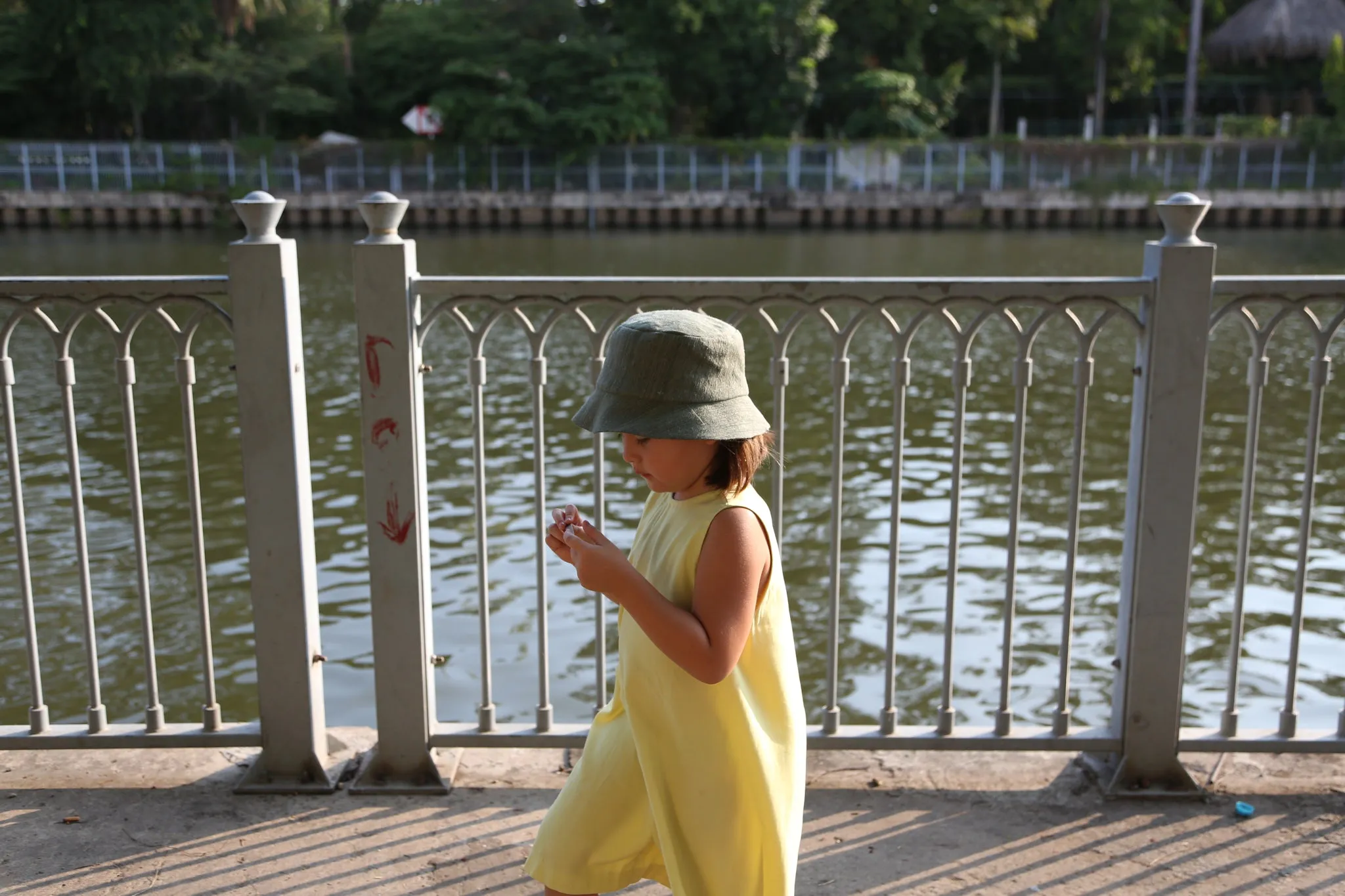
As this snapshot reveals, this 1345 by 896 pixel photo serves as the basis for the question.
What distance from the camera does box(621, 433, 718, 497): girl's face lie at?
1.97 m

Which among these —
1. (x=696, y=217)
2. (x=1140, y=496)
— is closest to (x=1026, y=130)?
(x=696, y=217)

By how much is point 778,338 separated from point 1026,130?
174 feet

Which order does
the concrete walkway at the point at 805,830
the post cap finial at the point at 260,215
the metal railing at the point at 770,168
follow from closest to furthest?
the concrete walkway at the point at 805,830 < the post cap finial at the point at 260,215 < the metal railing at the point at 770,168

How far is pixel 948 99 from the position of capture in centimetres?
4841

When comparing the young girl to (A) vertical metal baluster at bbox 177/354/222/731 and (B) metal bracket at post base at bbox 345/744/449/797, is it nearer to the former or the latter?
(B) metal bracket at post base at bbox 345/744/449/797

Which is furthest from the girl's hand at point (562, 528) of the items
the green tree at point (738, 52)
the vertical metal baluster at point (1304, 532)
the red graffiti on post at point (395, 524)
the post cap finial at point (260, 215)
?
the green tree at point (738, 52)

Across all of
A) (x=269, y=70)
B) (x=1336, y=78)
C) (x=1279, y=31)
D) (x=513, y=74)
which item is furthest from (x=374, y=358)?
(x=1279, y=31)

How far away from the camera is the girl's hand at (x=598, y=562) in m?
1.92

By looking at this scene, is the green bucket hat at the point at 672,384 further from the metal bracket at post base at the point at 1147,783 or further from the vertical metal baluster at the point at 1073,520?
the metal bracket at post base at the point at 1147,783

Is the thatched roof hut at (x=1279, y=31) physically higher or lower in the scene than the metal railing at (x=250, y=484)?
higher

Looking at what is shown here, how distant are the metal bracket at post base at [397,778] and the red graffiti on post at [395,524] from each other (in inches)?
21.3

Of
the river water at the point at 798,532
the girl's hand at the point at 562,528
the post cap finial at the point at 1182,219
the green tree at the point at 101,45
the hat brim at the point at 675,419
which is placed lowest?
the river water at the point at 798,532

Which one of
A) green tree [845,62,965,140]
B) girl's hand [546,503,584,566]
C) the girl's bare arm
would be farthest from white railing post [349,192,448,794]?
green tree [845,62,965,140]

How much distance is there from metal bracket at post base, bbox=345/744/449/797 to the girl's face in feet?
4.89
